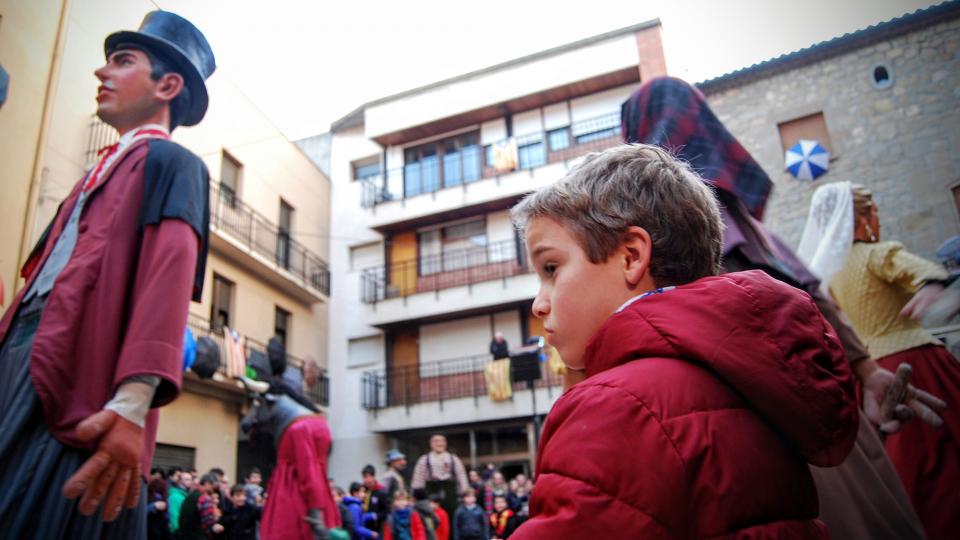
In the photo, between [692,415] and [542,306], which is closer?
[692,415]

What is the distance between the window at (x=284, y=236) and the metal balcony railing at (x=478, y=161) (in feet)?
10.6

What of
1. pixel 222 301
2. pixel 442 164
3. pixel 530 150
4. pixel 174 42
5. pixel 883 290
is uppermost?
pixel 442 164

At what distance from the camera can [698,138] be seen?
2.22 meters

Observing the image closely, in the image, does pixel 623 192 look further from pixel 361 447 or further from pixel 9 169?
pixel 361 447

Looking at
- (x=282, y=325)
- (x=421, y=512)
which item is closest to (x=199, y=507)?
(x=421, y=512)

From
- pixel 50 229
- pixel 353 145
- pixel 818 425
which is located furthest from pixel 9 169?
pixel 353 145

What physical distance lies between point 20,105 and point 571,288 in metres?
1.42

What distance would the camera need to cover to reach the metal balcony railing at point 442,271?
66.2ft

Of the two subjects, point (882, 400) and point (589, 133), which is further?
point (589, 133)

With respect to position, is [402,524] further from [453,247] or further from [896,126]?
[453,247]

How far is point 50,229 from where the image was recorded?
6.16ft

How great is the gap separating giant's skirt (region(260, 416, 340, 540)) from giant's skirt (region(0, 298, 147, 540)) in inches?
123

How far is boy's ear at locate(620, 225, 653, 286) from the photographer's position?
1337 mm

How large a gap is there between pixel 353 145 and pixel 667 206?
2177 centimetres
